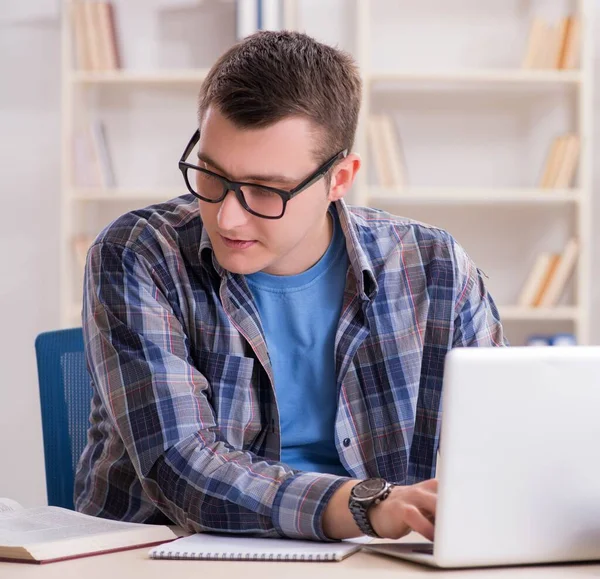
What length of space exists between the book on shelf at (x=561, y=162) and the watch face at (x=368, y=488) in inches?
95.1

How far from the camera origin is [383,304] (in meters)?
1.64

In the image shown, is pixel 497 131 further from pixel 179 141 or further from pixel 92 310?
pixel 92 310

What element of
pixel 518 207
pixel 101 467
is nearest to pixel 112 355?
pixel 101 467

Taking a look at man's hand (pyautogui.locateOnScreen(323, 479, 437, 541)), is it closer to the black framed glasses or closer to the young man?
the young man

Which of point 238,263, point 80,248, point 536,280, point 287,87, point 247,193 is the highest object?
point 287,87

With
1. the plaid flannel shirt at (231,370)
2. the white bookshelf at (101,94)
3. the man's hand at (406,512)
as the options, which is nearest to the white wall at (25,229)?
the white bookshelf at (101,94)

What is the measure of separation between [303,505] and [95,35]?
8.49 ft

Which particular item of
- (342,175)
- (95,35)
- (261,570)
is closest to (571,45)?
(95,35)

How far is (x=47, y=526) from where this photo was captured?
1.23m

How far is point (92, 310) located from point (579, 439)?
0.75 meters

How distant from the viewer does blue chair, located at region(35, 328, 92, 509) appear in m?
1.75

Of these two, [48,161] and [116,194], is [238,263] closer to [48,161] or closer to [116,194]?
[116,194]

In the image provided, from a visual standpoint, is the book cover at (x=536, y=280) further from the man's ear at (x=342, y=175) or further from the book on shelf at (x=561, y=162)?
the man's ear at (x=342, y=175)

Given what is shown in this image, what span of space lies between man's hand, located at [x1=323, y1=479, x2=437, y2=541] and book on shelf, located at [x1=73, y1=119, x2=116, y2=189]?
2.44 metres
